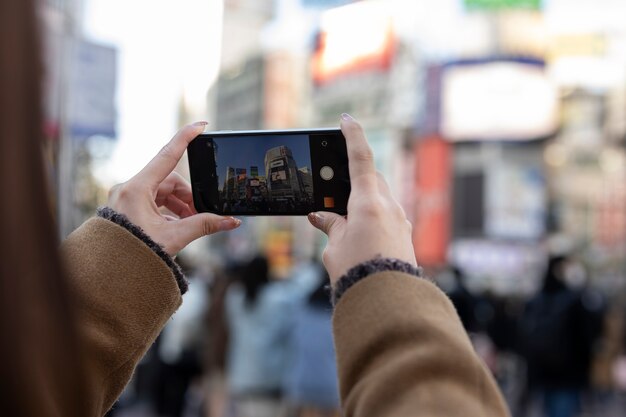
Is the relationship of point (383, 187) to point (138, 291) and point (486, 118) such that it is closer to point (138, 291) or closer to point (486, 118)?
point (138, 291)

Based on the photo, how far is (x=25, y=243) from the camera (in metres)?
0.64

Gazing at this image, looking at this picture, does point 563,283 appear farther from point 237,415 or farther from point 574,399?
point 237,415

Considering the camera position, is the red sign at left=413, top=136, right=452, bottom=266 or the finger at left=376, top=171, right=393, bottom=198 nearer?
the finger at left=376, top=171, right=393, bottom=198

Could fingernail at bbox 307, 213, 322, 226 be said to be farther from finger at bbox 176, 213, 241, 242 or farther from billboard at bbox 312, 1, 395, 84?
billboard at bbox 312, 1, 395, 84

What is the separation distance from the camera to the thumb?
4.20ft

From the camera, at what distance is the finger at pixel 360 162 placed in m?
1.22

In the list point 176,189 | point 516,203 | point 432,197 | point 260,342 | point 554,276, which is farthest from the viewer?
point 432,197

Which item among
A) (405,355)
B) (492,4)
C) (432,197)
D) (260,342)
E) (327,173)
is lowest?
(260,342)

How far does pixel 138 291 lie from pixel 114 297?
0.04m

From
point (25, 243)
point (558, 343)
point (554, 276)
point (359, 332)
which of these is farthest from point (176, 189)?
point (554, 276)

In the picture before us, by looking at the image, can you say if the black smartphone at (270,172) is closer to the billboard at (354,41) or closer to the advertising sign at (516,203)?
the billboard at (354,41)

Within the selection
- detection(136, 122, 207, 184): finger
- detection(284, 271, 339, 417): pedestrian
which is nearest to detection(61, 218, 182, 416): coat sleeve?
detection(136, 122, 207, 184): finger

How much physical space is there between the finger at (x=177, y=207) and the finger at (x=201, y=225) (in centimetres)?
19

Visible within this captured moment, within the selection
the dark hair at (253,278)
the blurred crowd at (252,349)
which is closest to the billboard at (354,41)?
the blurred crowd at (252,349)
